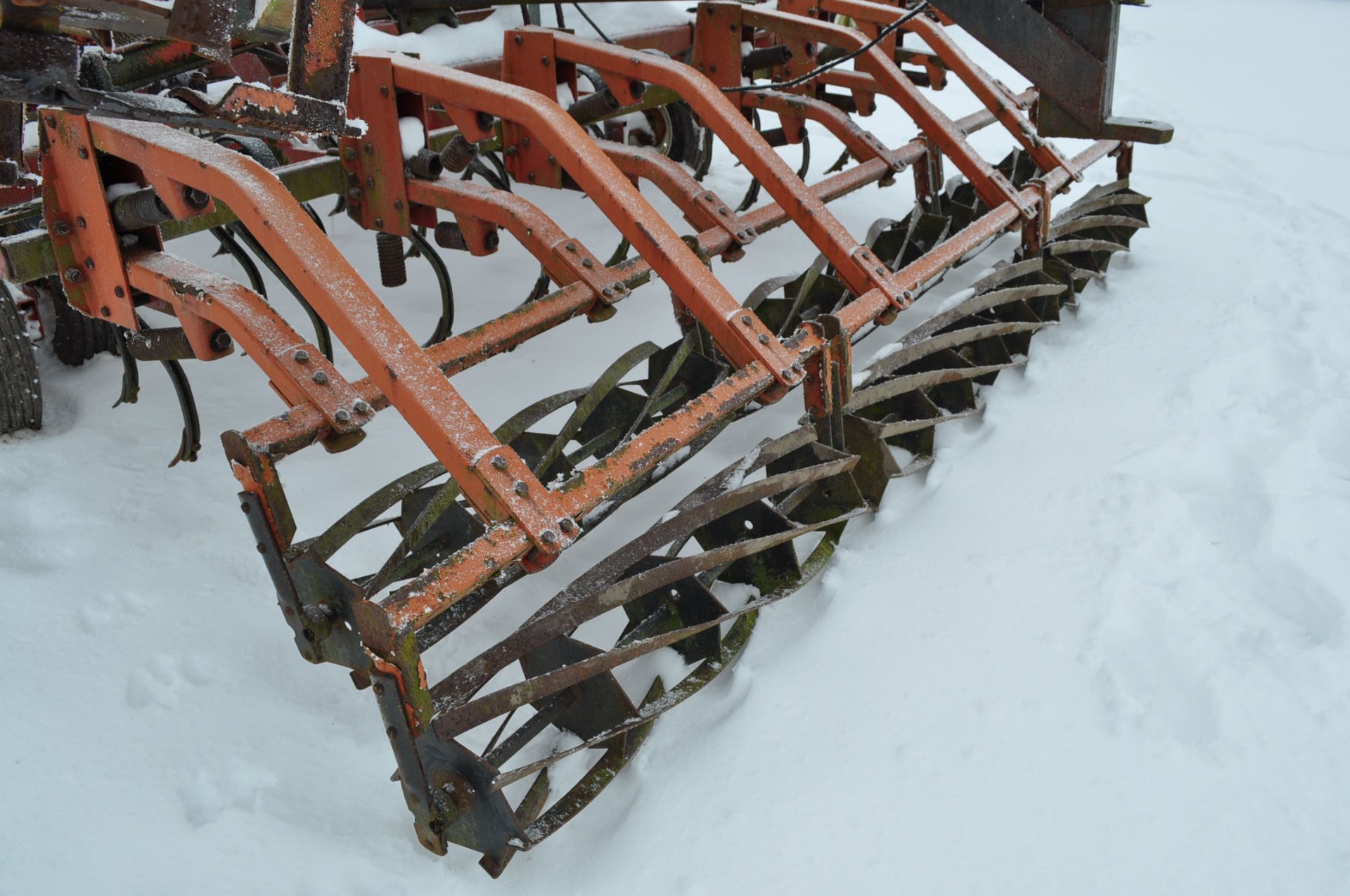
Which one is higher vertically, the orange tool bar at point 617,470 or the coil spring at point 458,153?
the coil spring at point 458,153

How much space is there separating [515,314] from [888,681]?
3.35ft

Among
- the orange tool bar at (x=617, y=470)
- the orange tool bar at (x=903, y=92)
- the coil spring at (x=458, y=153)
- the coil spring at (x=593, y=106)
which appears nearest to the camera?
the orange tool bar at (x=617, y=470)

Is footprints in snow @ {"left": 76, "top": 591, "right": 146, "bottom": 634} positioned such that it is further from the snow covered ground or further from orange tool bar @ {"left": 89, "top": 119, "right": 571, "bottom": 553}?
orange tool bar @ {"left": 89, "top": 119, "right": 571, "bottom": 553}

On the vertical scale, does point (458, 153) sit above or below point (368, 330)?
above

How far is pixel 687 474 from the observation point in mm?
2521

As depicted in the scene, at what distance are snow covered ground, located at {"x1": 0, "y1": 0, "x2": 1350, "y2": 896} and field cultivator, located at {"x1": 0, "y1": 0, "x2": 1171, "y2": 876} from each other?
130mm

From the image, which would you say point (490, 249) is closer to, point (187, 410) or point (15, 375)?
point (187, 410)

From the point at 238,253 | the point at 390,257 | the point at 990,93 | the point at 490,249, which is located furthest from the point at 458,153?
the point at 990,93

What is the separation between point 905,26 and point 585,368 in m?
1.63

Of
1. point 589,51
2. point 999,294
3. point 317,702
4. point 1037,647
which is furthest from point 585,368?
point 1037,647

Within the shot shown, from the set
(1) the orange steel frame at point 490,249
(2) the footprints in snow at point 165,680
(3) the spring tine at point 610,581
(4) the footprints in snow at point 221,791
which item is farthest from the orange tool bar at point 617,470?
(2) the footprints in snow at point 165,680

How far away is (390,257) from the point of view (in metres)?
2.76

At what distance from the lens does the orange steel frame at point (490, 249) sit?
5.28ft

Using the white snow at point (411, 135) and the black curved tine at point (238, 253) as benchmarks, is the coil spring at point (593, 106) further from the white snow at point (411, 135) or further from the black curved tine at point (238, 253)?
the black curved tine at point (238, 253)
